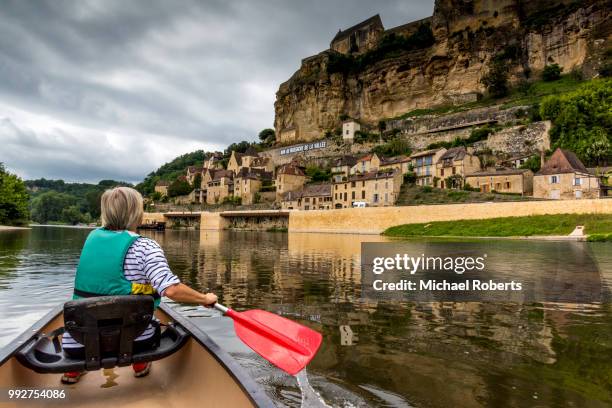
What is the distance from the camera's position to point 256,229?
193 ft

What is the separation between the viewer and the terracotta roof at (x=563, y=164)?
39.0 meters

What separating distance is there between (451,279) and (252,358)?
8.68 meters

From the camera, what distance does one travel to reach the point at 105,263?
320 centimetres

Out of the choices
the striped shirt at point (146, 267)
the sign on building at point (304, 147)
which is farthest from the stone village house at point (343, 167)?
the striped shirt at point (146, 267)

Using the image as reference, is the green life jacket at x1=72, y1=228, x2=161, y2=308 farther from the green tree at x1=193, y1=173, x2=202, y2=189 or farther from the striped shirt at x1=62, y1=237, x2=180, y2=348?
the green tree at x1=193, y1=173, x2=202, y2=189

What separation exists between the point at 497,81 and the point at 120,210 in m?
74.2

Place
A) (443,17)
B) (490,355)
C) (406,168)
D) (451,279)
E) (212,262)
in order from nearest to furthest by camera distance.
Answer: (490,355) < (451,279) < (212,262) < (406,168) < (443,17)

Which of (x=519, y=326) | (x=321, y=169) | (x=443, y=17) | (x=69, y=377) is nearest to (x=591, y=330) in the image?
(x=519, y=326)

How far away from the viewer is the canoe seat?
9.68ft

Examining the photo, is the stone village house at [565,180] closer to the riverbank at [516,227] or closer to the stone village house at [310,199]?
the riverbank at [516,227]

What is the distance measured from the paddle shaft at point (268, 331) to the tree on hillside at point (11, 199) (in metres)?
59.2

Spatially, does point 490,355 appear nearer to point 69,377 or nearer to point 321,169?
point 69,377

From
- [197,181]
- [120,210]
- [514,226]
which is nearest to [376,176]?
[514,226]

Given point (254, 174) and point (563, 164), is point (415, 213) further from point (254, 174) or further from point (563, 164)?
point (254, 174)
